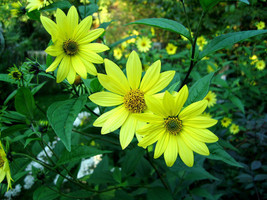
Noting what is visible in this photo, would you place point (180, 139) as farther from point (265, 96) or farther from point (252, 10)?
point (252, 10)

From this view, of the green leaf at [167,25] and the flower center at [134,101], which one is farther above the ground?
the green leaf at [167,25]

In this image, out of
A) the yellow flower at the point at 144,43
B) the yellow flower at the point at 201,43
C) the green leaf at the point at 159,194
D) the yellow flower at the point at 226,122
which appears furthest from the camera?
the yellow flower at the point at 144,43

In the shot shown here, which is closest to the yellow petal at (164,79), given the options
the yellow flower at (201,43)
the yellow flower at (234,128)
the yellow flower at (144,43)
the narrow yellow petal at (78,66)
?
the narrow yellow petal at (78,66)

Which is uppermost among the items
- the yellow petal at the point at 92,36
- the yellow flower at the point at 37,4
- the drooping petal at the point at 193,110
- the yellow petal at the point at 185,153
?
the yellow flower at the point at 37,4

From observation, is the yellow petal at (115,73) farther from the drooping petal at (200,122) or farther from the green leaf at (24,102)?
the green leaf at (24,102)

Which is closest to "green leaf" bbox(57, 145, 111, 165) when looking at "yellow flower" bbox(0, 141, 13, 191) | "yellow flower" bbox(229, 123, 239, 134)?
"yellow flower" bbox(0, 141, 13, 191)

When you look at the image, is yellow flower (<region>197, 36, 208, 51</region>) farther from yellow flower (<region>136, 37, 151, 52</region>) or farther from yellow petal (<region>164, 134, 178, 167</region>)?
yellow petal (<region>164, 134, 178, 167</region>)

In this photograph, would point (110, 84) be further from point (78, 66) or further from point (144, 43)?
point (144, 43)
